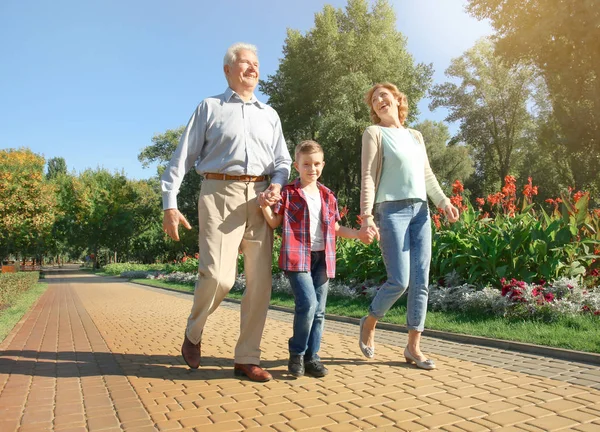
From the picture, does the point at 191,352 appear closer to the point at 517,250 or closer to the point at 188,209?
the point at 517,250

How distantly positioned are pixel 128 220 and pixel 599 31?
116 feet

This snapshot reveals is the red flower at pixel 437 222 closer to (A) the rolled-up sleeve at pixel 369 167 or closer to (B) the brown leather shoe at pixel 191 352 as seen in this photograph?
(A) the rolled-up sleeve at pixel 369 167

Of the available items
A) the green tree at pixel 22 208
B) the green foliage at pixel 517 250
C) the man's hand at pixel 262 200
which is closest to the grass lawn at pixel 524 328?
the green foliage at pixel 517 250

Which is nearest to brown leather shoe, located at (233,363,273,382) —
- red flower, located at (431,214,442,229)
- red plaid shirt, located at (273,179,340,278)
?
red plaid shirt, located at (273,179,340,278)

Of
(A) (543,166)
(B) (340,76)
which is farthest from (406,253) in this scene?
(A) (543,166)

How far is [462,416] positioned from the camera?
2768mm

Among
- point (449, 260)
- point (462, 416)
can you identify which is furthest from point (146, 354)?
point (449, 260)

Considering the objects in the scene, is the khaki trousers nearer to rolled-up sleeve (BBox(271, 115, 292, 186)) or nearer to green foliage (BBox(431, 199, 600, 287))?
rolled-up sleeve (BBox(271, 115, 292, 186))

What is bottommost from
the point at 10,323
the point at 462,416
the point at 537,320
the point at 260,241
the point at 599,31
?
the point at 10,323

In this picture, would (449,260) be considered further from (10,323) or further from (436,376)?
(10,323)

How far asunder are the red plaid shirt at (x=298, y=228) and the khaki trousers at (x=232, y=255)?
0.22 meters

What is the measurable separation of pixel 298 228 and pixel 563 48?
21118 millimetres

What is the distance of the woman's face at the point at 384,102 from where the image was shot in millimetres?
4168

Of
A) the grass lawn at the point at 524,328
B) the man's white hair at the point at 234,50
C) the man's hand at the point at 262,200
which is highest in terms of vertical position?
the man's white hair at the point at 234,50
